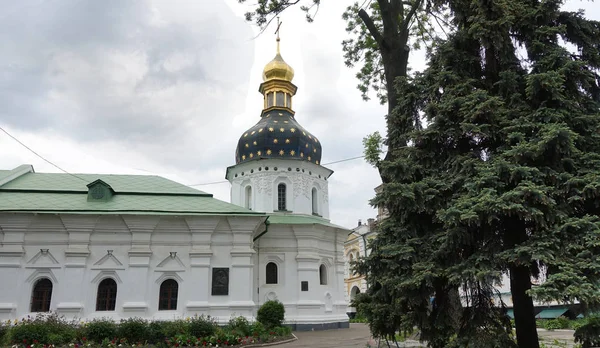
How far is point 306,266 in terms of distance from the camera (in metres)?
20.6

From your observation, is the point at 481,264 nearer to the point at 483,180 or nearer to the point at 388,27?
the point at 483,180

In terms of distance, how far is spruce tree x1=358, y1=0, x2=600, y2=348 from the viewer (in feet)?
18.0

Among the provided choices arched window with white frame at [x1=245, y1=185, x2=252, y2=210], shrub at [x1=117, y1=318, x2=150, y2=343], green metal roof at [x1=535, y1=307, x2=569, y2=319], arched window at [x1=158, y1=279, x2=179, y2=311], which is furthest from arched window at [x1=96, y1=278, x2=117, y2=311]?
green metal roof at [x1=535, y1=307, x2=569, y2=319]

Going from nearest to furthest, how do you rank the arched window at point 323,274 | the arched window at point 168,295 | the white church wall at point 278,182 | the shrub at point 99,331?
1. the shrub at point 99,331
2. the arched window at point 168,295
3. the arched window at point 323,274
4. the white church wall at point 278,182

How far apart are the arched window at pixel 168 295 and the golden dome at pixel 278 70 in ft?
50.1

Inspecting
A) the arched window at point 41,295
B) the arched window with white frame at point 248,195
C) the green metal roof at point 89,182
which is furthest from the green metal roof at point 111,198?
the arched window with white frame at point 248,195

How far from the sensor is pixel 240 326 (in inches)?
587

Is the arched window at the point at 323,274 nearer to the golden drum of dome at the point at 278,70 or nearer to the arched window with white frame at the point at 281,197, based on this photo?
the arched window with white frame at the point at 281,197

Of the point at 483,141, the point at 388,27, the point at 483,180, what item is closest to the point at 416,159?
the point at 483,141

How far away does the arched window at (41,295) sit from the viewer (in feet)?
52.6

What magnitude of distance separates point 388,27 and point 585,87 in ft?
17.0

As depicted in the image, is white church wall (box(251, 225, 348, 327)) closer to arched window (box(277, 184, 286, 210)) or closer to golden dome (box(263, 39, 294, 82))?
arched window (box(277, 184, 286, 210))

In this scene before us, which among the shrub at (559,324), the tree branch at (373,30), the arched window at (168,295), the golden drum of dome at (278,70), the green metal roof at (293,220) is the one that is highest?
the golden drum of dome at (278,70)

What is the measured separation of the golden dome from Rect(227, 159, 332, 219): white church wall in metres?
6.70
